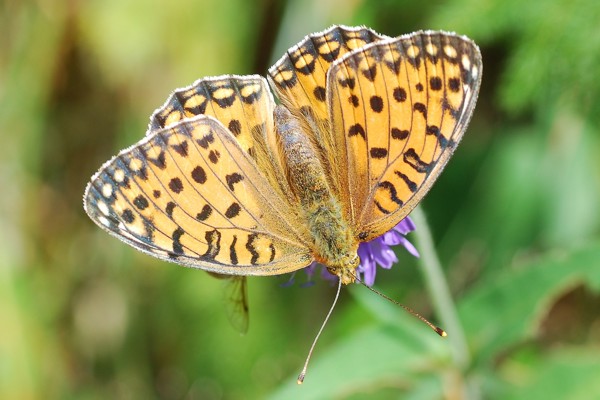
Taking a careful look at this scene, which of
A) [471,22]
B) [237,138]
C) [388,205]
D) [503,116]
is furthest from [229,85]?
[503,116]

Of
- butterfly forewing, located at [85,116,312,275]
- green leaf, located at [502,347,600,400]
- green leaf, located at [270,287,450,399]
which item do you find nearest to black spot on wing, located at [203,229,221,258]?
butterfly forewing, located at [85,116,312,275]

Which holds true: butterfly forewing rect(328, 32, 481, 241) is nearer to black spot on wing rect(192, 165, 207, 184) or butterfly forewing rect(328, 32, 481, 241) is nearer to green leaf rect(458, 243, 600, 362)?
black spot on wing rect(192, 165, 207, 184)

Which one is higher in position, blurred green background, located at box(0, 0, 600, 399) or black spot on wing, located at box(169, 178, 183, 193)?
black spot on wing, located at box(169, 178, 183, 193)

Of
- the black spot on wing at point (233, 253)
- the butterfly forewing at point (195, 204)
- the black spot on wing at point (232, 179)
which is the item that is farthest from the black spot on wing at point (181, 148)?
the black spot on wing at point (233, 253)

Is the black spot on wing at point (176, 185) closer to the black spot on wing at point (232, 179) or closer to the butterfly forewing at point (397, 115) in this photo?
the black spot on wing at point (232, 179)

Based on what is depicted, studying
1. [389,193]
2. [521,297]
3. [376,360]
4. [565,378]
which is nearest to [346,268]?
[389,193]

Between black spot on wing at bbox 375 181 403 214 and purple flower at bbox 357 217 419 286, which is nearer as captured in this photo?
black spot on wing at bbox 375 181 403 214
